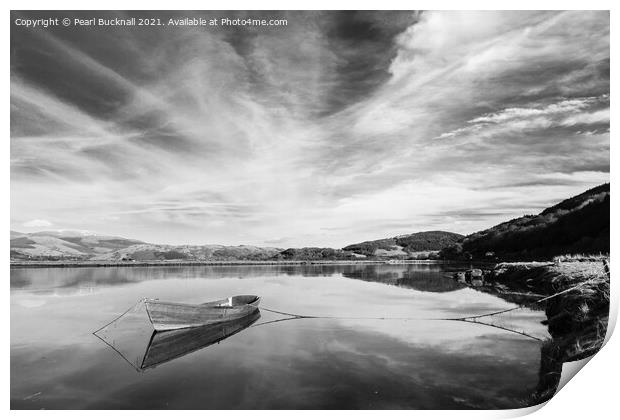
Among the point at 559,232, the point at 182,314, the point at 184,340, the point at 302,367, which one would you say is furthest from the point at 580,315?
the point at 559,232

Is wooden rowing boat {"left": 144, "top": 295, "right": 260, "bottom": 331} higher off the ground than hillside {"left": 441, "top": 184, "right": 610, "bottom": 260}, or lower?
lower

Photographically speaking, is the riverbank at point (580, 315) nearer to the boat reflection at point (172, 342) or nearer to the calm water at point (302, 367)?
the calm water at point (302, 367)

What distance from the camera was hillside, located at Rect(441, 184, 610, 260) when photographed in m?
19.9

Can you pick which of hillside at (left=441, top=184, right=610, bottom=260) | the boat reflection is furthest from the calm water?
hillside at (left=441, top=184, right=610, bottom=260)

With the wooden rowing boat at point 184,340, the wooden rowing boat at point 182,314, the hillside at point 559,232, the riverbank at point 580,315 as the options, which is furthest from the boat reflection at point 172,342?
the hillside at point 559,232

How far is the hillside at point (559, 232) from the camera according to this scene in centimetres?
1992

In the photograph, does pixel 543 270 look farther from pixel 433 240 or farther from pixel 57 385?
pixel 433 240

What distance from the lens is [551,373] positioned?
7316 mm

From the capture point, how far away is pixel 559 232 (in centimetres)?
2770

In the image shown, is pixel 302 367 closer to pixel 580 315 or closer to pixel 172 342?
pixel 172 342

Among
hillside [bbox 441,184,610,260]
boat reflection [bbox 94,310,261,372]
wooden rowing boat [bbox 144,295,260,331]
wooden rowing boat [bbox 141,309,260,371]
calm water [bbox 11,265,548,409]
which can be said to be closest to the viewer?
calm water [bbox 11,265,548,409]

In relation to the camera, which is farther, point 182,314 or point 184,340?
point 182,314

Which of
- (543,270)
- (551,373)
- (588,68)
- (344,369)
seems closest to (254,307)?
(344,369)

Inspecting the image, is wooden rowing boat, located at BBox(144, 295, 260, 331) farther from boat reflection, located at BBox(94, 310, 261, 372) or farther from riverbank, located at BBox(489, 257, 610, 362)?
riverbank, located at BBox(489, 257, 610, 362)
